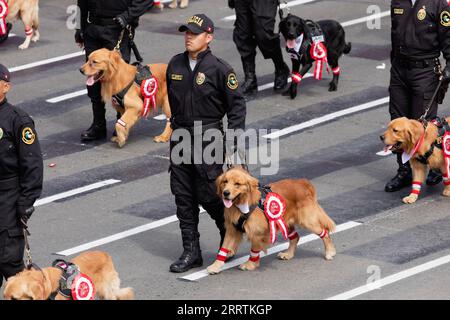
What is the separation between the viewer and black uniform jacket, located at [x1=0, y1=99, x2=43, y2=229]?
10.6m

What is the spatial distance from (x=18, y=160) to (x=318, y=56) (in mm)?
7224

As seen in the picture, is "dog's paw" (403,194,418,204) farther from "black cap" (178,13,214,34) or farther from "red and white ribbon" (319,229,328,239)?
"black cap" (178,13,214,34)

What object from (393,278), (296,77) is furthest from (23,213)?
(296,77)

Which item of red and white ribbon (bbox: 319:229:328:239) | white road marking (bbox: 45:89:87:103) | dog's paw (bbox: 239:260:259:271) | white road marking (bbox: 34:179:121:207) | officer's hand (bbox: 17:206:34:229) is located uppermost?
officer's hand (bbox: 17:206:34:229)

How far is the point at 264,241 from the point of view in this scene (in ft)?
38.9

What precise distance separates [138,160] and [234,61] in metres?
3.90

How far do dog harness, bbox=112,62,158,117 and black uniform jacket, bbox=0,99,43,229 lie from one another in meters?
5.06

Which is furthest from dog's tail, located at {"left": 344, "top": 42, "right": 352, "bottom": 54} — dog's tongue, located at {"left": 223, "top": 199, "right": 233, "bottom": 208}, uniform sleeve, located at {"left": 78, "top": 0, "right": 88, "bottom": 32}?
dog's tongue, located at {"left": 223, "top": 199, "right": 233, "bottom": 208}

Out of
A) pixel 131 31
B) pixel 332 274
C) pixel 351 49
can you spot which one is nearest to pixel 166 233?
pixel 332 274

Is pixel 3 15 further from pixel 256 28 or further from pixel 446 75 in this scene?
pixel 446 75

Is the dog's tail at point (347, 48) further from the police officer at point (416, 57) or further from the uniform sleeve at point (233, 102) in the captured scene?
the uniform sleeve at point (233, 102)

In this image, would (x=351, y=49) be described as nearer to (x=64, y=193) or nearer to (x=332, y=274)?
(x=64, y=193)

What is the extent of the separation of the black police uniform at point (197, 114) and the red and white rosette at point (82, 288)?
6.42 ft

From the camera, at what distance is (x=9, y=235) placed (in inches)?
422
